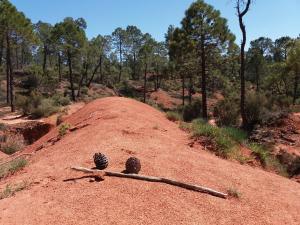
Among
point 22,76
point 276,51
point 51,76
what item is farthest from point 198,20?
point 276,51

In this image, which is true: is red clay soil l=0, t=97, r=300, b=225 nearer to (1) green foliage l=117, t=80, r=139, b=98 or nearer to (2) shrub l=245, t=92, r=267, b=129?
(2) shrub l=245, t=92, r=267, b=129

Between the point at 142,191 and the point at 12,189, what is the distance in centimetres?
245

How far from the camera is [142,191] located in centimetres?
719

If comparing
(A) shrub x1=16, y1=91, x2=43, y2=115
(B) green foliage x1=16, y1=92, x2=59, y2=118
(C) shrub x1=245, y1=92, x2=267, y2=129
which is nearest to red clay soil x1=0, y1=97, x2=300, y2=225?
(C) shrub x1=245, y1=92, x2=267, y2=129

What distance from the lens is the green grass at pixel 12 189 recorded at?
7395mm

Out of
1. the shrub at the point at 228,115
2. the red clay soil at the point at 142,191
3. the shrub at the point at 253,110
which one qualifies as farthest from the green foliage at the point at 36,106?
the red clay soil at the point at 142,191

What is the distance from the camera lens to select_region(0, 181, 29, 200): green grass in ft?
24.3

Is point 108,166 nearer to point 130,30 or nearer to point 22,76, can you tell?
point 22,76

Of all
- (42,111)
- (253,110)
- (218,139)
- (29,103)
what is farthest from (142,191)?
(29,103)

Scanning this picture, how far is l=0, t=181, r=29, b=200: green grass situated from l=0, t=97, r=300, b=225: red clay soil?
16 centimetres

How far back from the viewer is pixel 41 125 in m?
24.4

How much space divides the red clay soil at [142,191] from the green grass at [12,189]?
0.51 ft

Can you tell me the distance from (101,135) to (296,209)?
5.23 m

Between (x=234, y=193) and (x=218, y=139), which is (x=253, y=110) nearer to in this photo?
(x=218, y=139)
